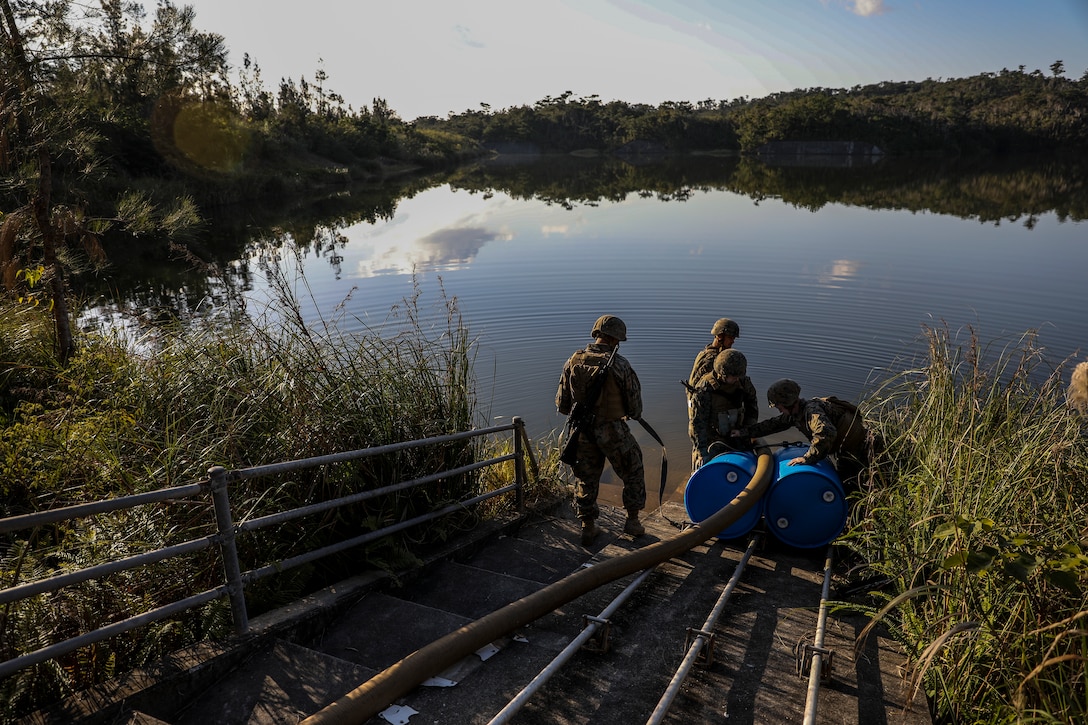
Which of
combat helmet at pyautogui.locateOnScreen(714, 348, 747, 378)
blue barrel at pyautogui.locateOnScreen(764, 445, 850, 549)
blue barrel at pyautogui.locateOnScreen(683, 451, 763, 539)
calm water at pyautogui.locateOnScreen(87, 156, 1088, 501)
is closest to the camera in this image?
blue barrel at pyautogui.locateOnScreen(764, 445, 850, 549)

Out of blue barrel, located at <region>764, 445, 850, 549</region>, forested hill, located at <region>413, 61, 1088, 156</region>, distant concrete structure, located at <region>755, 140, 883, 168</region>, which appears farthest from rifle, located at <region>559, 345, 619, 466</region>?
forested hill, located at <region>413, 61, 1088, 156</region>

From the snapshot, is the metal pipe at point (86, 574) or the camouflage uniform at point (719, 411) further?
the camouflage uniform at point (719, 411)

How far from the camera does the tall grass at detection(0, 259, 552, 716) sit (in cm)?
348

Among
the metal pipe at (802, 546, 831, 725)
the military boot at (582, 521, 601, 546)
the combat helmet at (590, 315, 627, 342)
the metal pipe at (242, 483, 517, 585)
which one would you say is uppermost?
the combat helmet at (590, 315, 627, 342)

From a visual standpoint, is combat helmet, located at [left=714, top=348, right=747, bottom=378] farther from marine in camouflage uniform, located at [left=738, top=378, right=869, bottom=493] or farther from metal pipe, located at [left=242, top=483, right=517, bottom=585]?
metal pipe, located at [left=242, top=483, right=517, bottom=585]

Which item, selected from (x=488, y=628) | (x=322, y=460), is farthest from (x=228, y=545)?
(x=488, y=628)

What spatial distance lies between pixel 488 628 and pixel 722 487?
3.15 metres

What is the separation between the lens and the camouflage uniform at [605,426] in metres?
6.12

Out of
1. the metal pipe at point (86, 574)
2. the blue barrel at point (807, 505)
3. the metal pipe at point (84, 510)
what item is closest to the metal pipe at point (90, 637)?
the metal pipe at point (86, 574)

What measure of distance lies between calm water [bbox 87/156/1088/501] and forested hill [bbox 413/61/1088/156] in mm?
72096

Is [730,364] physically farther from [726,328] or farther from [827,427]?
[827,427]

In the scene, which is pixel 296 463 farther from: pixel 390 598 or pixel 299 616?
pixel 390 598

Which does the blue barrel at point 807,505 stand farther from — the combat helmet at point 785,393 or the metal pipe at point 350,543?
the metal pipe at point 350,543

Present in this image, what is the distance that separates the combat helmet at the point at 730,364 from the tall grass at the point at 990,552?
1.65 metres
